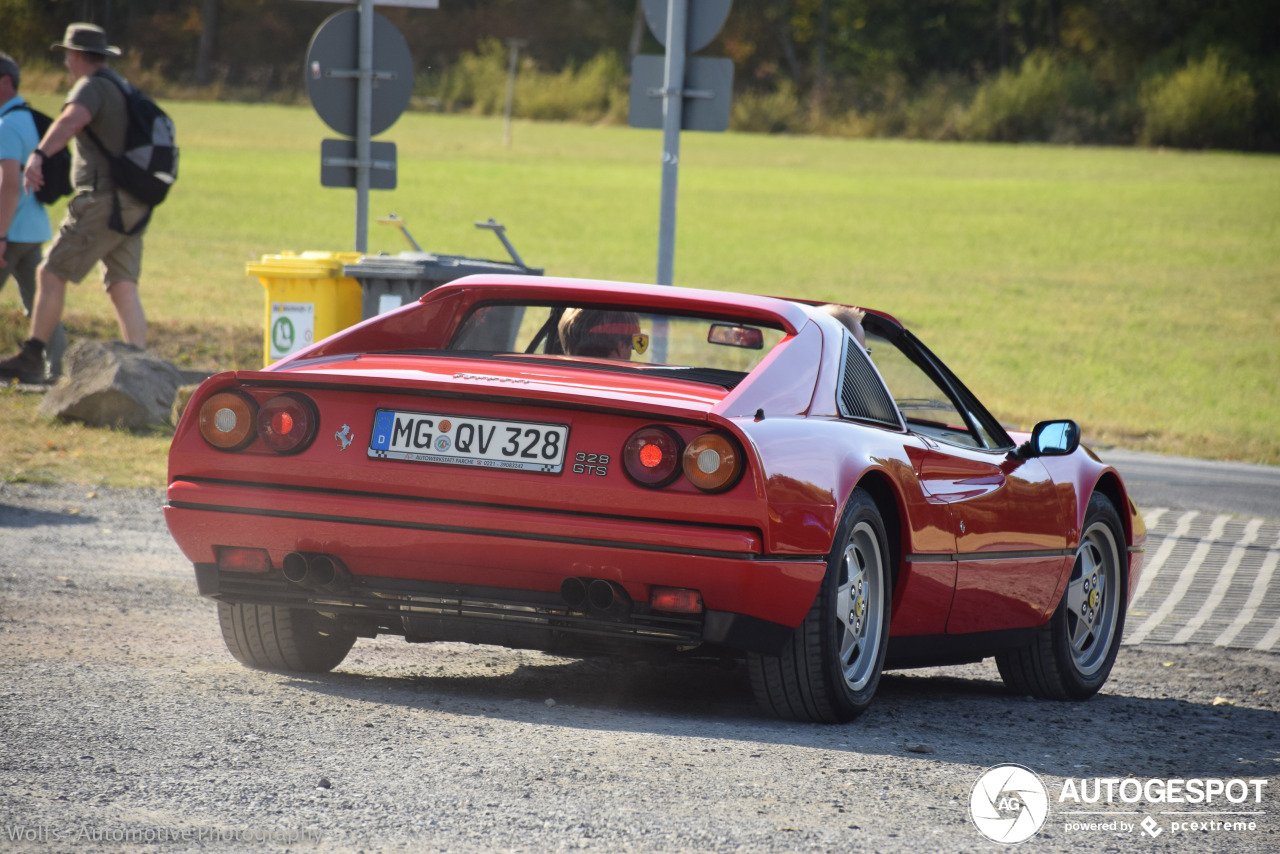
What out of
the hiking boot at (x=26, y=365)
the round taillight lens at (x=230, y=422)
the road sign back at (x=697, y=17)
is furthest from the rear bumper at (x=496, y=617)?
the hiking boot at (x=26, y=365)

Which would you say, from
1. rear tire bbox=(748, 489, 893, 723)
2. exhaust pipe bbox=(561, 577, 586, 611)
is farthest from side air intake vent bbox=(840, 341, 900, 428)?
exhaust pipe bbox=(561, 577, 586, 611)

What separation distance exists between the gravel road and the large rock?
15.8ft

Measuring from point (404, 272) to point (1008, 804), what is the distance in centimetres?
614

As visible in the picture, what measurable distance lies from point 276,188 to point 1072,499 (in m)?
33.0

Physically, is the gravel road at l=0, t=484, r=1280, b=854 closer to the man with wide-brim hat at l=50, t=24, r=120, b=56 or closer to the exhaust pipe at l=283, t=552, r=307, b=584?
the exhaust pipe at l=283, t=552, r=307, b=584

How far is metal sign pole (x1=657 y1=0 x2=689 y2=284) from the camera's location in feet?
28.9

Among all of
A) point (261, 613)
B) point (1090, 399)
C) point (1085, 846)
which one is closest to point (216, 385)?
point (261, 613)

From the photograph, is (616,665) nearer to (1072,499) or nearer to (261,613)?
(261,613)

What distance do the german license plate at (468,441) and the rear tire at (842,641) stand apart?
81 cm

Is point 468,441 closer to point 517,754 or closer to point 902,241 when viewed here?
point 517,754

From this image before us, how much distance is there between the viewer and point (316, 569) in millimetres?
4633

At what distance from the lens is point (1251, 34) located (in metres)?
66.5

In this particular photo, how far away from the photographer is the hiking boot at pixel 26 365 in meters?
12.2

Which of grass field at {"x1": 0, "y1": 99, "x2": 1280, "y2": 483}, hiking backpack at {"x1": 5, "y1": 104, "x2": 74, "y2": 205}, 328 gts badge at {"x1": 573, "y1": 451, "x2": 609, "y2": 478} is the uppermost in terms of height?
hiking backpack at {"x1": 5, "y1": 104, "x2": 74, "y2": 205}
